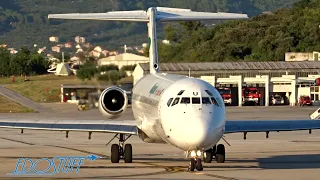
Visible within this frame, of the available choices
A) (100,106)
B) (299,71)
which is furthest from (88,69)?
(299,71)

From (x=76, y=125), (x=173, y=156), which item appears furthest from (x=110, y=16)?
(x=76, y=125)

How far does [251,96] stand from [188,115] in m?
66.1

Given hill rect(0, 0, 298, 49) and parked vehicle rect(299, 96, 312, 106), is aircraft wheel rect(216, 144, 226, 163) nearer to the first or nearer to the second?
hill rect(0, 0, 298, 49)

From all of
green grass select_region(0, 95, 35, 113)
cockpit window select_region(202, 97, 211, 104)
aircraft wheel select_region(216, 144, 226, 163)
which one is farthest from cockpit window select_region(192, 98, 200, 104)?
green grass select_region(0, 95, 35, 113)

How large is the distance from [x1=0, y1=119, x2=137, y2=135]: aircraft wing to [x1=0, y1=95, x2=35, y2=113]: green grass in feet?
167

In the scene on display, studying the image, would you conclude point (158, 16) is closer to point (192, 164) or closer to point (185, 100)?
point (185, 100)

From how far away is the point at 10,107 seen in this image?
281ft

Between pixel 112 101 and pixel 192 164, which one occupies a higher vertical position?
pixel 112 101

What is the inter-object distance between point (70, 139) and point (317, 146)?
43.2 feet

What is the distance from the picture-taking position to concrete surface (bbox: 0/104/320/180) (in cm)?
2688

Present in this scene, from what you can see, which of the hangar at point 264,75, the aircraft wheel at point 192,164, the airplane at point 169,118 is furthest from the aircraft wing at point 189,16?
the hangar at point 264,75

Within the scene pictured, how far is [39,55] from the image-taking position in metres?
116

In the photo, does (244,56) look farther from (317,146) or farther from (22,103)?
(317,146)

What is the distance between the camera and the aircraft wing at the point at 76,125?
30.2 meters
